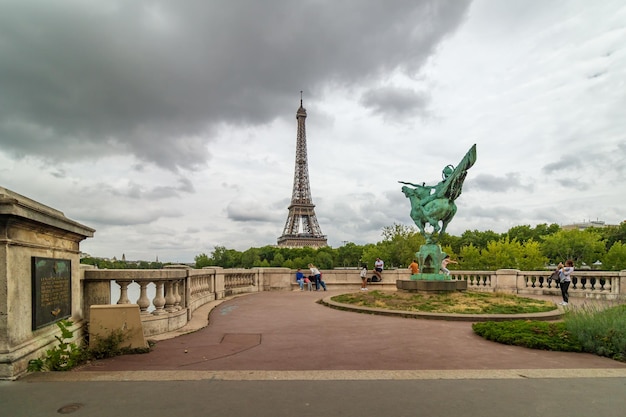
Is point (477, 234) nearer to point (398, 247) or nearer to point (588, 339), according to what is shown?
point (398, 247)

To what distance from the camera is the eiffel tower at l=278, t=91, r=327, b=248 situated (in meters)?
110

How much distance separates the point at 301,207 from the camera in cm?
10956

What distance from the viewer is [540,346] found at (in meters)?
8.75

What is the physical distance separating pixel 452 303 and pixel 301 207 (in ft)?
312

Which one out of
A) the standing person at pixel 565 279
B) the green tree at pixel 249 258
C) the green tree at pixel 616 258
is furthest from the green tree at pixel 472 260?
the green tree at pixel 249 258

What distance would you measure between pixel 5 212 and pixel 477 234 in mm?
105422

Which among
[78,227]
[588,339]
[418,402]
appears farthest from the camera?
[588,339]

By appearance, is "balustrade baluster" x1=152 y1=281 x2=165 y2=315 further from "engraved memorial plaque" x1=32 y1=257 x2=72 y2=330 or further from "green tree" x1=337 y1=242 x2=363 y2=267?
"green tree" x1=337 y1=242 x2=363 y2=267

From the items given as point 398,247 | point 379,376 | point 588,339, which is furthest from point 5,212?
point 398,247

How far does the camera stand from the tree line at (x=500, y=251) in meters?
55.3

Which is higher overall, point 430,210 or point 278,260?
point 430,210

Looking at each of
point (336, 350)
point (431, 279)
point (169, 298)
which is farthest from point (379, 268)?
point (336, 350)

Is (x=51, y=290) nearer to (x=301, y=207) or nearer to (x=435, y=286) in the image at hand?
(x=435, y=286)

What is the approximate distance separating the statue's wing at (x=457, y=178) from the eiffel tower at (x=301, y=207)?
297 feet
